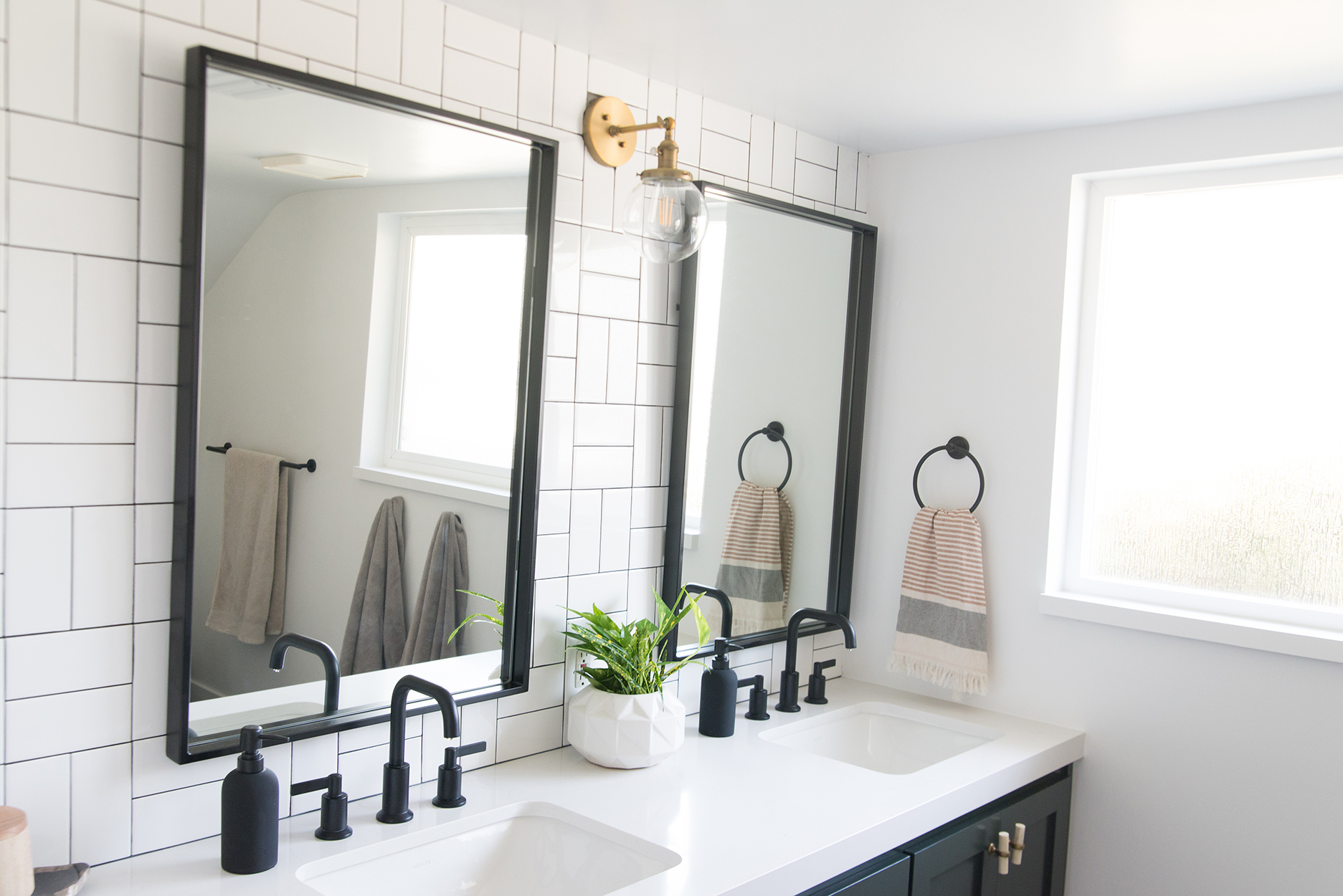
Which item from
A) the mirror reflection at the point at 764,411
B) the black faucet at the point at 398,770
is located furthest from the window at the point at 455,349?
the mirror reflection at the point at 764,411

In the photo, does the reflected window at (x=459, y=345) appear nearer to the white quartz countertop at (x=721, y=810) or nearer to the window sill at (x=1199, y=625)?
the white quartz countertop at (x=721, y=810)

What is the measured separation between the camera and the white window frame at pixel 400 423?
155cm

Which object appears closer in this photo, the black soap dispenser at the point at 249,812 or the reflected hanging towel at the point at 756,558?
the black soap dispenser at the point at 249,812

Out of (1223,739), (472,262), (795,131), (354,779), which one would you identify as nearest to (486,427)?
(472,262)

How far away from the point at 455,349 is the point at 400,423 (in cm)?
15

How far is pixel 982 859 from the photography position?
1.84 m

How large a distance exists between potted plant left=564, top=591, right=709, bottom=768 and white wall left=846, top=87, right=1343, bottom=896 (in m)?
0.79

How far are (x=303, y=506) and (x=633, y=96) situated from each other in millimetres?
955

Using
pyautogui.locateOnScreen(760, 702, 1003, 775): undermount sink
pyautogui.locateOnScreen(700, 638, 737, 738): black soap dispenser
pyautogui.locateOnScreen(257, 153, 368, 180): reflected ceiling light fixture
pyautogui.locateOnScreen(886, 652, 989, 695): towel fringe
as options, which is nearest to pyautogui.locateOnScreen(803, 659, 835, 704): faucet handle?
pyautogui.locateOnScreen(760, 702, 1003, 775): undermount sink

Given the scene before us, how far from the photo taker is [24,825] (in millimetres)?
1173

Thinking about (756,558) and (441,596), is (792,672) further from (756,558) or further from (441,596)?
(441,596)

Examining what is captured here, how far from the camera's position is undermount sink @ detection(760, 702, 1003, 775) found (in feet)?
7.05

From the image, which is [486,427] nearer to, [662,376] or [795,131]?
[662,376]

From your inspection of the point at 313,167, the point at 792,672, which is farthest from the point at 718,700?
the point at 313,167
